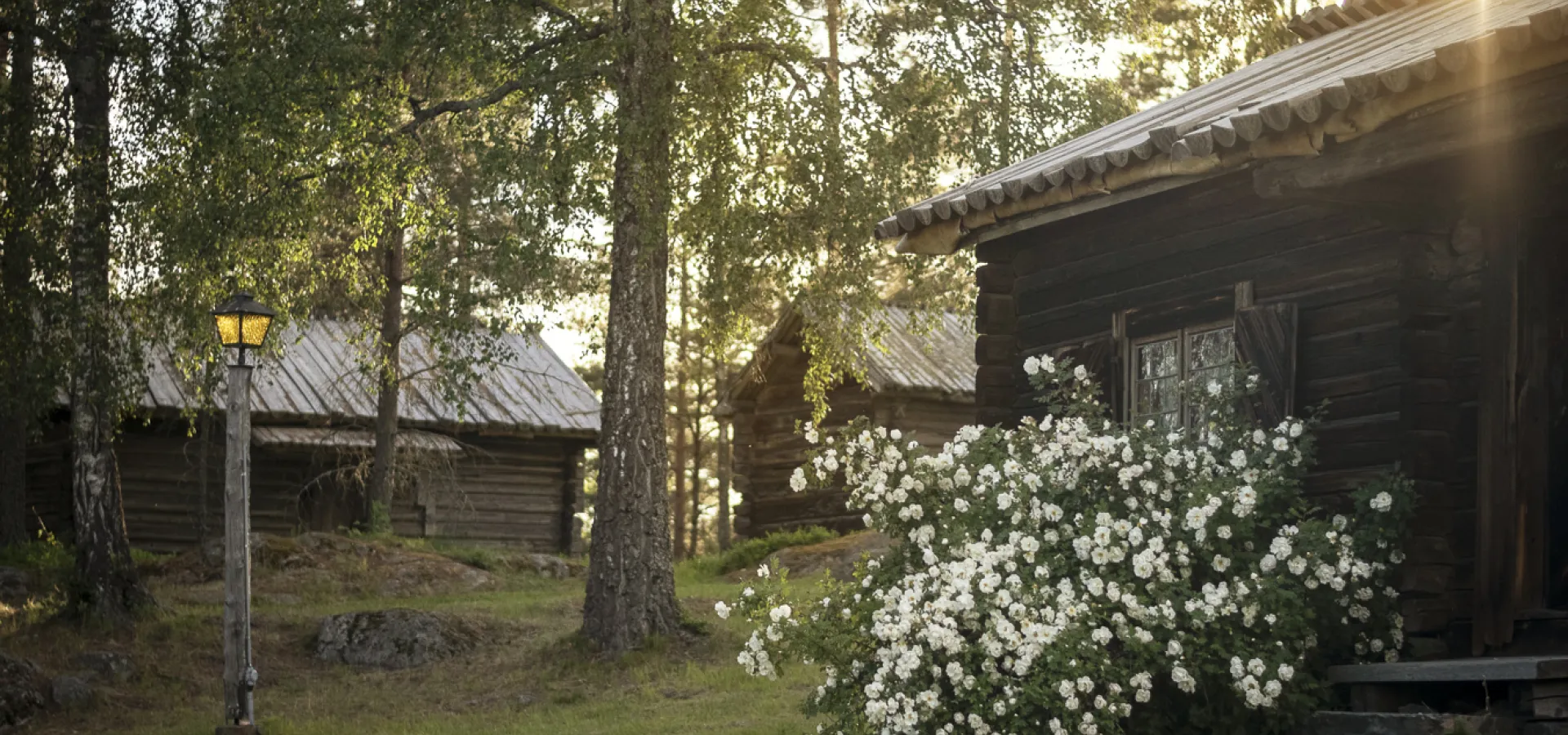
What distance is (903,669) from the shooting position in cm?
812

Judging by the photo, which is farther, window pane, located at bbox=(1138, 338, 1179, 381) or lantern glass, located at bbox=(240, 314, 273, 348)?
lantern glass, located at bbox=(240, 314, 273, 348)

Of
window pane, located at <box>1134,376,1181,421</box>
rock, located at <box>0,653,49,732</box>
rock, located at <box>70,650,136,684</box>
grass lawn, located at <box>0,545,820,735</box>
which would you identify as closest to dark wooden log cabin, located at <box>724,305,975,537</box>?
grass lawn, located at <box>0,545,820,735</box>

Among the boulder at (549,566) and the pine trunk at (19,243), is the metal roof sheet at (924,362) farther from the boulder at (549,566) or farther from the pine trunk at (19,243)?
the pine trunk at (19,243)

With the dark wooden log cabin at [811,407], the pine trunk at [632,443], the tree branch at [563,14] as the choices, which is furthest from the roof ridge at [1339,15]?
the dark wooden log cabin at [811,407]

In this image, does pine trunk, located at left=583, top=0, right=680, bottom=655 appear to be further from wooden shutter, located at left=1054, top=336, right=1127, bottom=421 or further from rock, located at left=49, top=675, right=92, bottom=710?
wooden shutter, located at left=1054, top=336, right=1127, bottom=421

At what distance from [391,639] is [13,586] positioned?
5.56 m

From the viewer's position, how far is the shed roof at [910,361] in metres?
25.0

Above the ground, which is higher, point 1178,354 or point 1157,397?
point 1178,354

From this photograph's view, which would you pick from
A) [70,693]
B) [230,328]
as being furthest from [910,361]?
[230,328]

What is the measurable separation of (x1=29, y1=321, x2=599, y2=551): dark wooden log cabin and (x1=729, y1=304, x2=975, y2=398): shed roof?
375 centimetres

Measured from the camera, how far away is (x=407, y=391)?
2725 cm

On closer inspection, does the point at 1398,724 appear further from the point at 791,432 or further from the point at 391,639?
the point at 791,432

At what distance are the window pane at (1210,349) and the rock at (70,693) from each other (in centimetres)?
1002

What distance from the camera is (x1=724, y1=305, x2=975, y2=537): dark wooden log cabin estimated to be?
25531mm
